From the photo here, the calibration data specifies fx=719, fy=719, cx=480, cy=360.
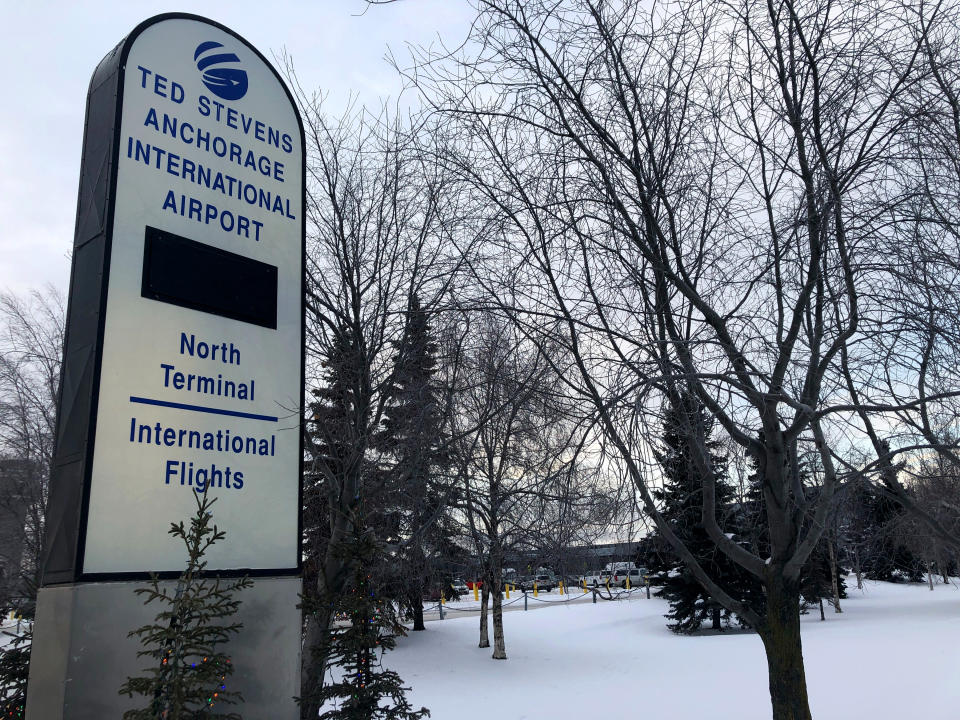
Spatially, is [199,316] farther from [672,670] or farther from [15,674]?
[672,670]

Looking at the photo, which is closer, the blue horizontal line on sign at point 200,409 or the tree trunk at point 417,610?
the blue horizontal line on sign at point 200,409

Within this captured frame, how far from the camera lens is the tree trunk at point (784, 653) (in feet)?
21.5

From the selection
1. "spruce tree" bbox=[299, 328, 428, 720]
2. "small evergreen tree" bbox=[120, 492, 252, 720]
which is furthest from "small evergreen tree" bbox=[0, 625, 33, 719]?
"small evergreen tree" bbox=[120, 492, 252, 720]

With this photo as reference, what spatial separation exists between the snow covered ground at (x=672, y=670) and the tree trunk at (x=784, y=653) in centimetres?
630

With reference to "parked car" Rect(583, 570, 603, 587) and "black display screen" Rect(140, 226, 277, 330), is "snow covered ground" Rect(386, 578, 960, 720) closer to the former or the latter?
"parked car" Rect(583, 570, 603, 587)

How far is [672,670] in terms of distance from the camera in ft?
54.8

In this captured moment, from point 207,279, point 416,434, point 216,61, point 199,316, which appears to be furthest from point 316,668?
point 216,61

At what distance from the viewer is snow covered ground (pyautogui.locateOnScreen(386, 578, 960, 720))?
12.8 metres

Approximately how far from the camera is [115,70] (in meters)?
4.59

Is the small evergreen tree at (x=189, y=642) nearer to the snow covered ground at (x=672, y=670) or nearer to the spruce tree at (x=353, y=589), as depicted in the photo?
the spruce tree at (x=353, y=589)

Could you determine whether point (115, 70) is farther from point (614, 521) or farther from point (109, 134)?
point (614, 521)

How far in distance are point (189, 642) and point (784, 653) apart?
5324 millimetres

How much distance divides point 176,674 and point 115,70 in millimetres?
3670

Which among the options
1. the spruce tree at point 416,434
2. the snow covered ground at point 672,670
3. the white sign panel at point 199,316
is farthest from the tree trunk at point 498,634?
the white sign panel at point 199,316
